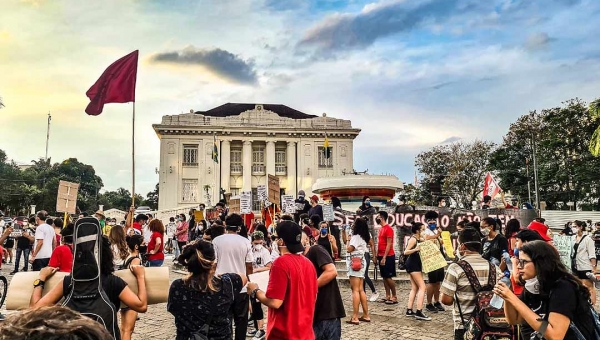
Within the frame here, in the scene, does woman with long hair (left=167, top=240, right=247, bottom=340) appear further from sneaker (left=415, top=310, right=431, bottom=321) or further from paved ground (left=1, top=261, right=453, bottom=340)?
sneaker (left=415, top=310, right=431, bottom=321)

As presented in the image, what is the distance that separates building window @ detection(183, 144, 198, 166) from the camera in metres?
53.7

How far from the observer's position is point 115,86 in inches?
477

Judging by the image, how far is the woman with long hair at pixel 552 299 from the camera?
Result: 290 cm

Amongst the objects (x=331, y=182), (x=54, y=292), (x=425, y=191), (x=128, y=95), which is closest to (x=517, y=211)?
(x=331, y=182)

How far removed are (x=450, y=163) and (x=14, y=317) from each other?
145 feet

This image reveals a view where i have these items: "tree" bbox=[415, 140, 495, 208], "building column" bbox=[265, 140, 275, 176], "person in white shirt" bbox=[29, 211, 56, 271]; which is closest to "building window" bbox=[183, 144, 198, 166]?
"building column" bbox=[265, 140, 275, 176]

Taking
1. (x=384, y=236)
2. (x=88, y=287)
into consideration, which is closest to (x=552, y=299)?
(x=88, y=287)

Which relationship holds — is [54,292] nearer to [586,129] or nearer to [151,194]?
[586,129]

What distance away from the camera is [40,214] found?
984 centimetres

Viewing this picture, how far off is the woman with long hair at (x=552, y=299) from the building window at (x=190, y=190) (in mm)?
51762

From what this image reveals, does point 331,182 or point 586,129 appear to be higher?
point 586,129

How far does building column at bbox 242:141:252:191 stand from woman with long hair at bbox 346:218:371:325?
4626cm

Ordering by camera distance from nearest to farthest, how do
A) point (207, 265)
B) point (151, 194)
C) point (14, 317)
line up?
1. point (14, 317)
2. point (207, 265)
3. point (151, 194)

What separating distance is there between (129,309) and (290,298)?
2.05m
